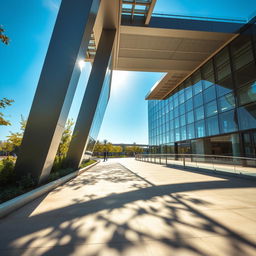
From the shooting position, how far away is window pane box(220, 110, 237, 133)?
1288 cm

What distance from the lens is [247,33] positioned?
41.2 feet

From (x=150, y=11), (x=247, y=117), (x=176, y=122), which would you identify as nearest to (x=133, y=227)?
(x=247, y=117)

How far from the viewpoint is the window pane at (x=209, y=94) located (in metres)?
15.5

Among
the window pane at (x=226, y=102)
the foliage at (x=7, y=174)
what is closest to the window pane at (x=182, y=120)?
the window pane at (x=226, y=102)

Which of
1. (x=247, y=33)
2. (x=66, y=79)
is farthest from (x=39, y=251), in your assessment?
(x=247, y=33)

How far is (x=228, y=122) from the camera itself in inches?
527

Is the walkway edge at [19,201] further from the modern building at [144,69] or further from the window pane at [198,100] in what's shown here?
the window pane at [198,100]

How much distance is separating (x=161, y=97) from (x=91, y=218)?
88.4ft

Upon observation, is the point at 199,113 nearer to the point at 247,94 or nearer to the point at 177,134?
the point at 177,134

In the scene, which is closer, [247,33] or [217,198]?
[217,198]

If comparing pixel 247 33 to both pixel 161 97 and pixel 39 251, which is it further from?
pixel 39 251

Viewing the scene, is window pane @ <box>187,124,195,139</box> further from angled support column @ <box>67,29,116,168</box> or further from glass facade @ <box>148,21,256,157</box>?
angled support column @ <box>67,29,116,168</box>

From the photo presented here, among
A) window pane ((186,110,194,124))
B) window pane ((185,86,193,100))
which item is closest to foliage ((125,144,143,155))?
window pane ((186,110,194,124))

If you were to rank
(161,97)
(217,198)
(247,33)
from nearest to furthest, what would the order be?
(217,198)
(247,33)
(161,97)
